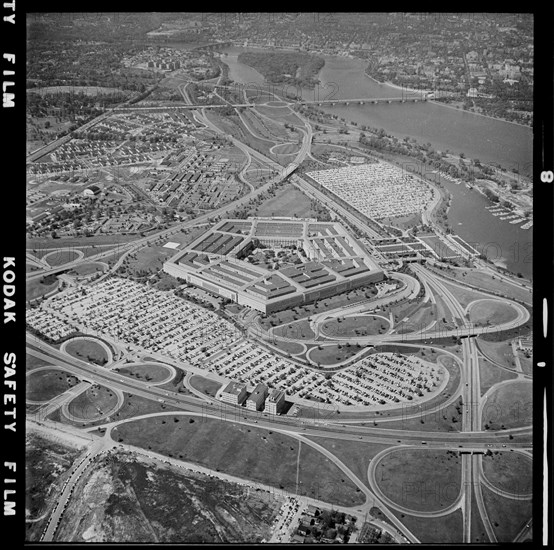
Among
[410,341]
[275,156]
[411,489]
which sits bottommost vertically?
[411,489]

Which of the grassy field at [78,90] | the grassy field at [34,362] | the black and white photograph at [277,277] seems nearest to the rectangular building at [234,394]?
the black and white photograph at [277,277]

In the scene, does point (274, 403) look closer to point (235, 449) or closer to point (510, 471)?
point (235, 449)

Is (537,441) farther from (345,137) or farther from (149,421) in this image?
(345,137)

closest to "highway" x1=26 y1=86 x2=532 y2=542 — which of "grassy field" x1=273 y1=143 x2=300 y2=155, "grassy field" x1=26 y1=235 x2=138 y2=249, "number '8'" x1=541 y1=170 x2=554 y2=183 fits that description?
"grassy field" x1=26 y1=235 x2=138 y2=249

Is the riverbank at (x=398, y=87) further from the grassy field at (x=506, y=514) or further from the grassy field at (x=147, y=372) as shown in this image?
the grassy field at (x=506, y=514)

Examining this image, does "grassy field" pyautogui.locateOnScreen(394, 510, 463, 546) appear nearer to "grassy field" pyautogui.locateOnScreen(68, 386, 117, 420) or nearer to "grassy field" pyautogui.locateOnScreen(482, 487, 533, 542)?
"grassy field" pyautogui.locateOnScreen(482, 487, 533, 542)

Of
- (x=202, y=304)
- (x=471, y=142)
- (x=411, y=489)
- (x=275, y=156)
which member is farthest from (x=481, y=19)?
(x=411, y=489)
